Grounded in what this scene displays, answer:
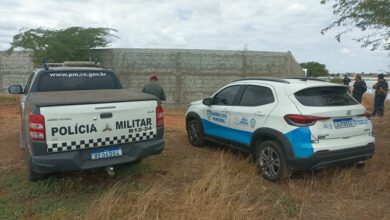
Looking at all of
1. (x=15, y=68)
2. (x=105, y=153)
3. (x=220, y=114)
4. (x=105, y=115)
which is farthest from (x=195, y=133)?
(x=15, y=68)

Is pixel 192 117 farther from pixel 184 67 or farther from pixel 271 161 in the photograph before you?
pixel 184 67

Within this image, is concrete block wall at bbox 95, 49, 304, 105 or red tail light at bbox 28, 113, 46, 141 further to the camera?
concrete block wall at bbox 95, 49, 304, 105

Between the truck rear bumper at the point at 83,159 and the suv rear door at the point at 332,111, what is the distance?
2186 millimetres

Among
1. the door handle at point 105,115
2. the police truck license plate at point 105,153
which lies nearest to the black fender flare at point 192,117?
the police truck license plate at point 105,153

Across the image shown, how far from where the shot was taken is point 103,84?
→ 22.6 feet

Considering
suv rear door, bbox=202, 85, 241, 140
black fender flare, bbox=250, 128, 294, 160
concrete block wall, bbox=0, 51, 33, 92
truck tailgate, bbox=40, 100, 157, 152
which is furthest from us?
concrete block wall, bbox=0, 51, 33, 92

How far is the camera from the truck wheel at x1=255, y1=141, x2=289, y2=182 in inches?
219

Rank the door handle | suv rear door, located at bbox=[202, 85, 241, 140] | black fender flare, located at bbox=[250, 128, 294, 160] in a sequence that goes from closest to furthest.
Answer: the door handle < black fender flare, located at bbox=[250, 128, 294, 160] < suv rear door, located at bbox=[202, 85, 241, 140]

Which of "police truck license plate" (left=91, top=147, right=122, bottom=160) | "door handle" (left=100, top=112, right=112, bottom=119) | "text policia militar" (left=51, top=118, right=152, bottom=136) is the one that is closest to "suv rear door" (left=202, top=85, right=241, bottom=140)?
"text policia militar" (left=51, top=118, right=152, bottom=136)

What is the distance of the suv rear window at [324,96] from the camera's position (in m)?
5.55

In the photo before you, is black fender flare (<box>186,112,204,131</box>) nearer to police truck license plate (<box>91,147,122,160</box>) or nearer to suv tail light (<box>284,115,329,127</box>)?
suv tail light (<box>284,115,329,127</box>)

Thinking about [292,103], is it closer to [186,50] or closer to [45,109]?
[45,109]

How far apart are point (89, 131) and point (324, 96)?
345 centimetres

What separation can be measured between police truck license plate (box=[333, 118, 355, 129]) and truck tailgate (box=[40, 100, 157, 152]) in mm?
2612
